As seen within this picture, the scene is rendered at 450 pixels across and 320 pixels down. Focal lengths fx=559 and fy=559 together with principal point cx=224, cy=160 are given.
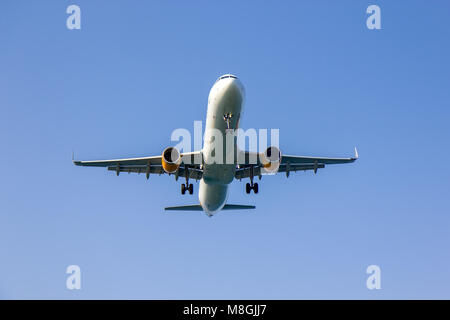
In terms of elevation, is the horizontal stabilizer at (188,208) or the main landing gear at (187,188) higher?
the main landing gear at (187,188)

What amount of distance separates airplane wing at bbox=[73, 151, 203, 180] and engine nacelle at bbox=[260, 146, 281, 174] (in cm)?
423

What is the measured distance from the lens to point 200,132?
3409 centimetres

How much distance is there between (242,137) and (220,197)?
5262 mm

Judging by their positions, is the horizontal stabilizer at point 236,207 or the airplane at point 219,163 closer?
the airplane at point 219,163

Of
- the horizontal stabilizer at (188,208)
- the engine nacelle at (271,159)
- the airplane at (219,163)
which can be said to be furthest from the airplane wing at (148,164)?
the engine nacelle at (271,159)

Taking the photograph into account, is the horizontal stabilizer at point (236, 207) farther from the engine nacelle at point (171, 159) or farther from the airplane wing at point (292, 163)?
the engine nacelle at point (171, 159)

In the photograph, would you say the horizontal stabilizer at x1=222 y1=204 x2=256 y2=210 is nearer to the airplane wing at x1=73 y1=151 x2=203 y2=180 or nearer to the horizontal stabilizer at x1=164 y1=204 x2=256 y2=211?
the horizontal stabilizer at x1=164 y1=204 x2=256 y2=211

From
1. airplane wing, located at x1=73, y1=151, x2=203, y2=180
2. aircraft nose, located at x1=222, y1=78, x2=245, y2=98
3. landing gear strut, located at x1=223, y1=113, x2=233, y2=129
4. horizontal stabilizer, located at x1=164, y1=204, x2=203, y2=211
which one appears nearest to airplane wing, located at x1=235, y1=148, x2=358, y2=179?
airplane wing, located at x1=73, y1=151, x2=203, y2=180

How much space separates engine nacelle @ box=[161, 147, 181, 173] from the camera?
3425cm

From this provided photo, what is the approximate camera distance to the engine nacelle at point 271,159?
3475cm
